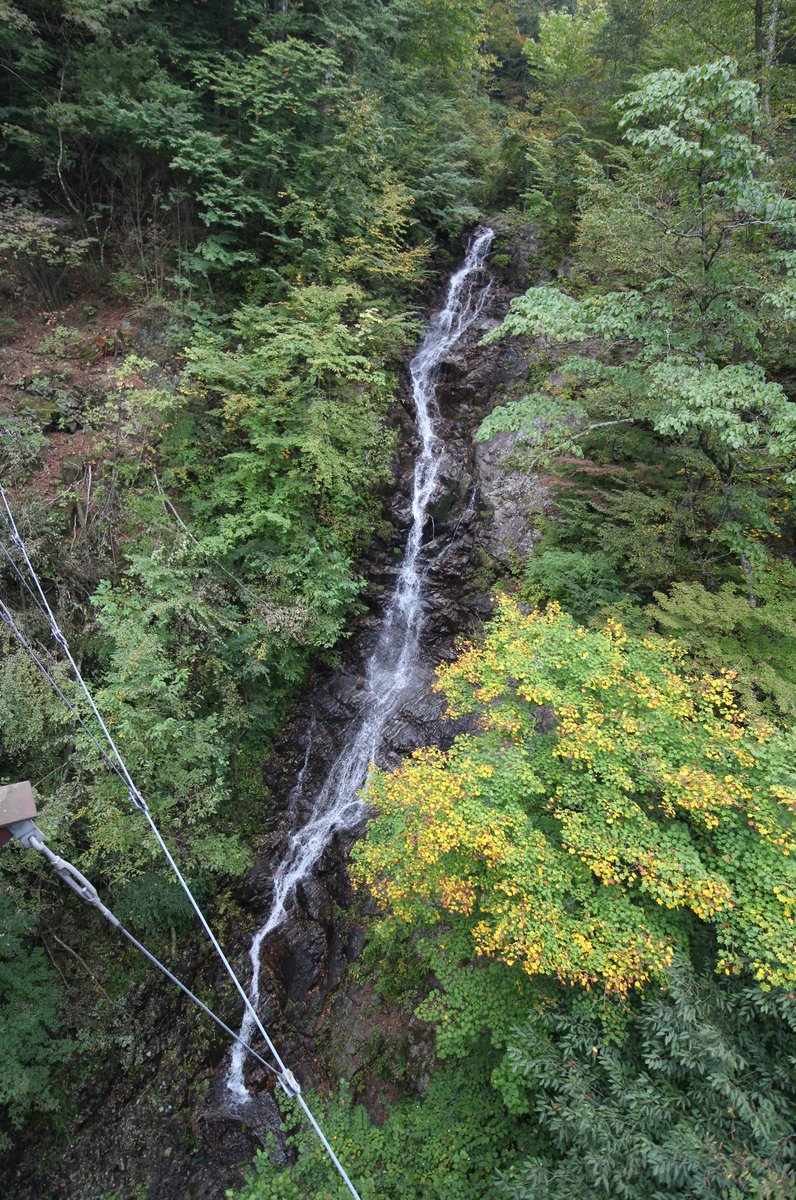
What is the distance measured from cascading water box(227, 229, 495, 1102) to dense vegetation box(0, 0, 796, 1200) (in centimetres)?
99

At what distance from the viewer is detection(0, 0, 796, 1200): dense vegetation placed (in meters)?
4.77

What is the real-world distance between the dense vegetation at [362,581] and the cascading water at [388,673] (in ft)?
3.23

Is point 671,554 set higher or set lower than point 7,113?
lower

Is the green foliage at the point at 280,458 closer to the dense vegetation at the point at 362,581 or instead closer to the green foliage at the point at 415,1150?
the dense vegetation at the point at 362,581

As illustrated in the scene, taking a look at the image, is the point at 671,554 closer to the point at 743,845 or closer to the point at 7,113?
the point at 743,845

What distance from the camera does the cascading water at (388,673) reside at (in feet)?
29.2

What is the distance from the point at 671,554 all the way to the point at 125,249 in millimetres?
12237

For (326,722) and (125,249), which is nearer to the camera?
(326,722)

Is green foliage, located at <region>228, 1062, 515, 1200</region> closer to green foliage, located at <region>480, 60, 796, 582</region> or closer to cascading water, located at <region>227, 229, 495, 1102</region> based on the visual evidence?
cascading water, located at <region>227, 229, 495, 1102</region>

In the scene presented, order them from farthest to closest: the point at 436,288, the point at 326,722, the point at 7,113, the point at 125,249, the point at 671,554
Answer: the point at 436,288 → the point at 125,249 → the point at 326,722 → the point at 7,113 → the point at 671,554

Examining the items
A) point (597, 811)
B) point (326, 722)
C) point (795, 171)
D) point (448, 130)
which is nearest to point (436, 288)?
point (448, 130)

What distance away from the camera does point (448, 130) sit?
52.0ft

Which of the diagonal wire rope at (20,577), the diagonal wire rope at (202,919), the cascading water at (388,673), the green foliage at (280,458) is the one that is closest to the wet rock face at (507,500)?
the cascading water at (388,673)

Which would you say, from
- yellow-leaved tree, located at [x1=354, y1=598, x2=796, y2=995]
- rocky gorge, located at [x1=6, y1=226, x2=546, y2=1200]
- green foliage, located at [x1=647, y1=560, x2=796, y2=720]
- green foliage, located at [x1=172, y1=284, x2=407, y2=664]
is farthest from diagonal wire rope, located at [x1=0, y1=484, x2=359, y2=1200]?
green foliage, located at [x1=647, y1=560, x2=796, y2=720]
